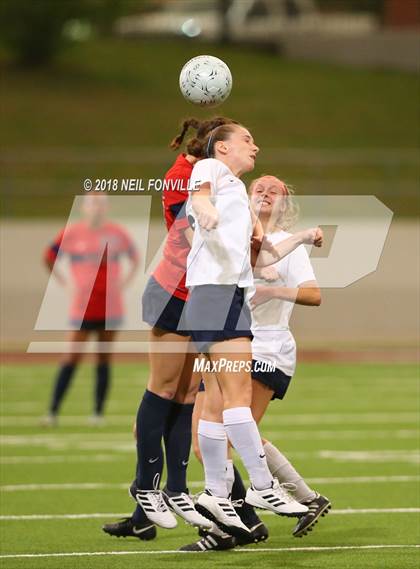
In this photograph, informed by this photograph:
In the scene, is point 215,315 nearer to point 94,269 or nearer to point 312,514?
point 312,514

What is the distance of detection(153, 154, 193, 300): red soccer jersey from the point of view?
6445 mm

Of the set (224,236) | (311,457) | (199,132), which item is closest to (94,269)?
(311,457)

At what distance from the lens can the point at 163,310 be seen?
6578mm

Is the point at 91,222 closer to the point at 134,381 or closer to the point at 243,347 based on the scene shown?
the point at 134,381

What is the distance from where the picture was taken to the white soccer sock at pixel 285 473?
22.4ft

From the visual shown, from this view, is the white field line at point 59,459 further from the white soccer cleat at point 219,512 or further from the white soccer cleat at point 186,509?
the white soccer cleat at point 219,512

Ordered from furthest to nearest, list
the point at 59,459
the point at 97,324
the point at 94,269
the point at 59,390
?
1. the point at 94,269
2. the point at 97,324
3. the point at 59,390
4. the point at 59,459

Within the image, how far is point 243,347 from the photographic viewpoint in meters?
6.10

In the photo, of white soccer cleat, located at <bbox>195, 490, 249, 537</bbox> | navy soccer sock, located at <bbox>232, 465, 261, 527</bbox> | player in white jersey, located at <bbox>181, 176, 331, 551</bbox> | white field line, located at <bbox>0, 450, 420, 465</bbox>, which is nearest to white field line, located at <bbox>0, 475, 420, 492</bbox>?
white field line, located at <bbox>0, 450, 420, 465</bbox>

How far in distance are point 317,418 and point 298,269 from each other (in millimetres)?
5501

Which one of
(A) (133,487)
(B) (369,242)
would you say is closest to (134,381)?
(B) (369,242)

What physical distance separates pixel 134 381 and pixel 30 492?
20.0ft

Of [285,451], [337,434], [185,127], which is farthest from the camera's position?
[337,434]

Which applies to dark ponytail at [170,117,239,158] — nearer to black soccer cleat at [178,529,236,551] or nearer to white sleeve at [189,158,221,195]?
white sleeve at [189,158,221,195]
